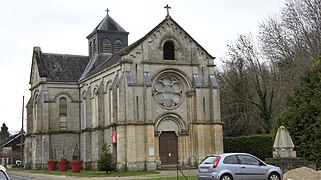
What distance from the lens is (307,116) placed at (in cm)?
2711

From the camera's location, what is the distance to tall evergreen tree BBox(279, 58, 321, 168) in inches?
1043

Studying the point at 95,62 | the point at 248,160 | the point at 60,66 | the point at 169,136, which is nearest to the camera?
the point at 248,160

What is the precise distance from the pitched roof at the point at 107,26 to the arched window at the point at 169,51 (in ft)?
46.5

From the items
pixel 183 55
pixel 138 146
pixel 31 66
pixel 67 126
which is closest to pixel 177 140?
pixel 138 146

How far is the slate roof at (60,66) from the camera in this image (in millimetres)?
51156

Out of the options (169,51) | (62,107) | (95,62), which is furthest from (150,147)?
(95,62)

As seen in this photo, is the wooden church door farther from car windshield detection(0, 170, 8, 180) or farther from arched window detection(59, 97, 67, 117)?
car windshield detection(0, 170, 8, 180)

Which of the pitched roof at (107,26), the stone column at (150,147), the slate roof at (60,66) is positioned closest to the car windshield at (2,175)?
the stone column at (150,147)

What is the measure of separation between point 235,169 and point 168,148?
2035 cm

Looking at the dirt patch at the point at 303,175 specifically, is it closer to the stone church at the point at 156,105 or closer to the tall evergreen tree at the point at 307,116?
the tall evergreen tree at the point at 307,116

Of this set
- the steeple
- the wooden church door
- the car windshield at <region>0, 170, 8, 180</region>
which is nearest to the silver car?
the car windshield at <region>0, 170, 8, 180</region>

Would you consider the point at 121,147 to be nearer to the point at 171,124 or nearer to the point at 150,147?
the point at 150,147

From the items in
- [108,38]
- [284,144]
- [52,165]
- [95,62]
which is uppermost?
[108,38]

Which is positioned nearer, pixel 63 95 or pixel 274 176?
pixel 274 176
